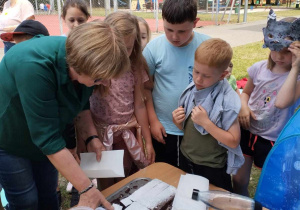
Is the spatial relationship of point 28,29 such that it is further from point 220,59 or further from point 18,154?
point 220,59

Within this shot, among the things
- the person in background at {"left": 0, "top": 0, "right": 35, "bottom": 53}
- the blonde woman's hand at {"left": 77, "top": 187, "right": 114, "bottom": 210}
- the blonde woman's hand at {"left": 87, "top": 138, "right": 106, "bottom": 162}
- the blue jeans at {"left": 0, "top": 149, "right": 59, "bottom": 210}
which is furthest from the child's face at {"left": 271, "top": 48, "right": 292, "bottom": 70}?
the person in background at {"left": 0, "top": 0, "right": 35, "bottom": 53}

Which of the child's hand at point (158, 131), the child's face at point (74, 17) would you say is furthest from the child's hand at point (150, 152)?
the child's face at point (74, 17)

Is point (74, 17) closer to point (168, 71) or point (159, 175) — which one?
point (168, 71)

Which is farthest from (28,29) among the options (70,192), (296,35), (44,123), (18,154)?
(296,35)

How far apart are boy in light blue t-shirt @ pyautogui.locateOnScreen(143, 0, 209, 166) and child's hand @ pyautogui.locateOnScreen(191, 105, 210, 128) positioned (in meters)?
0.34

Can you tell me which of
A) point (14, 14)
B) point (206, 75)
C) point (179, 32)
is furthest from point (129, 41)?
point (14, 14)

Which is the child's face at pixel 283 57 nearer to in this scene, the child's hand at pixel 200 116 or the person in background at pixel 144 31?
the child's hand at pixel 200 116

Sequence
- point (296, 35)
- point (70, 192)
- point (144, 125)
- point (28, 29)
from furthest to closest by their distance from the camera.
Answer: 1. point (70, 192)
2. point (28, 29)
3. point (144, 125)
4. point (296, 35)

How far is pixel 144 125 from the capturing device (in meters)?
1.83

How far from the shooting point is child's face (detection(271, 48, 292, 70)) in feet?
5.29

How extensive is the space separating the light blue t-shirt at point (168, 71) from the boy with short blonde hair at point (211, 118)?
0.60ft

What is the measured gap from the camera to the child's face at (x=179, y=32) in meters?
1.64

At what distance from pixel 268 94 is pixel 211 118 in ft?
1.70

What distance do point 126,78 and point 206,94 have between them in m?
0.52
